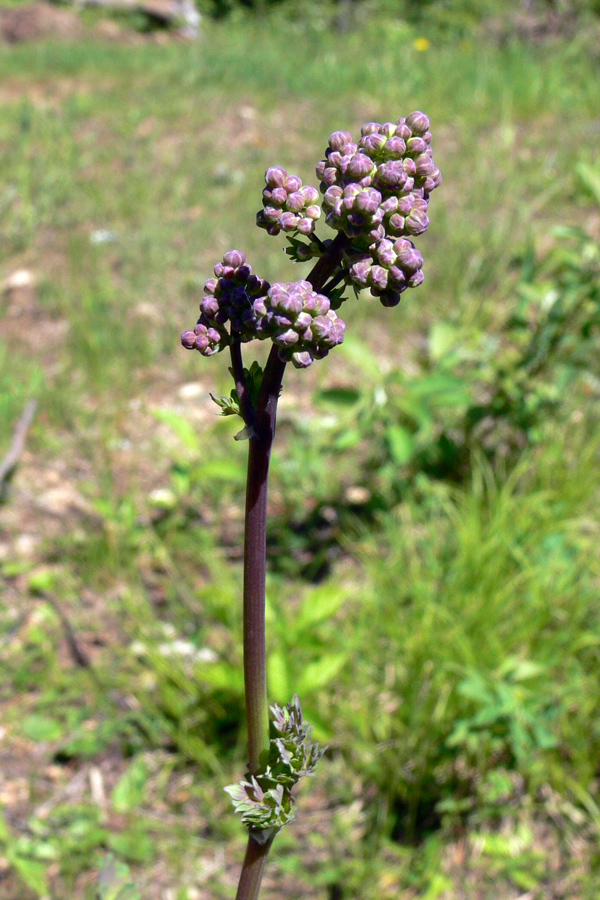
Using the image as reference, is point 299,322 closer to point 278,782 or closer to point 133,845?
point 278,782

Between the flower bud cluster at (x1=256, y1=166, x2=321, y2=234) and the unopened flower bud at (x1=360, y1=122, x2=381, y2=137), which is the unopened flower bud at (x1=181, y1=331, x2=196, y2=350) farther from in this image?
the unopened flower bud at (x1=360, y1=122, x2=381, y2=137)

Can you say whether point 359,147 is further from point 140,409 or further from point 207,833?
point 140,409

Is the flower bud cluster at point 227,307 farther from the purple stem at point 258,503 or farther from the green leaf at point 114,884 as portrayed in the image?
the green leaf at point 114,884

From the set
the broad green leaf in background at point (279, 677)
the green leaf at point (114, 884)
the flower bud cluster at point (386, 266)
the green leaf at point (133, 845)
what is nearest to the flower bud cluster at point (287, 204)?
the flower bud cluster at point (386, 266)

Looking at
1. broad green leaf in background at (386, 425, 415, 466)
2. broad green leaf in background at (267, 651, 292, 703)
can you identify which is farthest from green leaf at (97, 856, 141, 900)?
broad green leaf in background at (386, 425, 415, 466)

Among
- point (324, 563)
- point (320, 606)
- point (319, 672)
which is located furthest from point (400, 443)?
point (319, 672)

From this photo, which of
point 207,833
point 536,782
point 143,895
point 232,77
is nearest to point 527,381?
point 536,782
